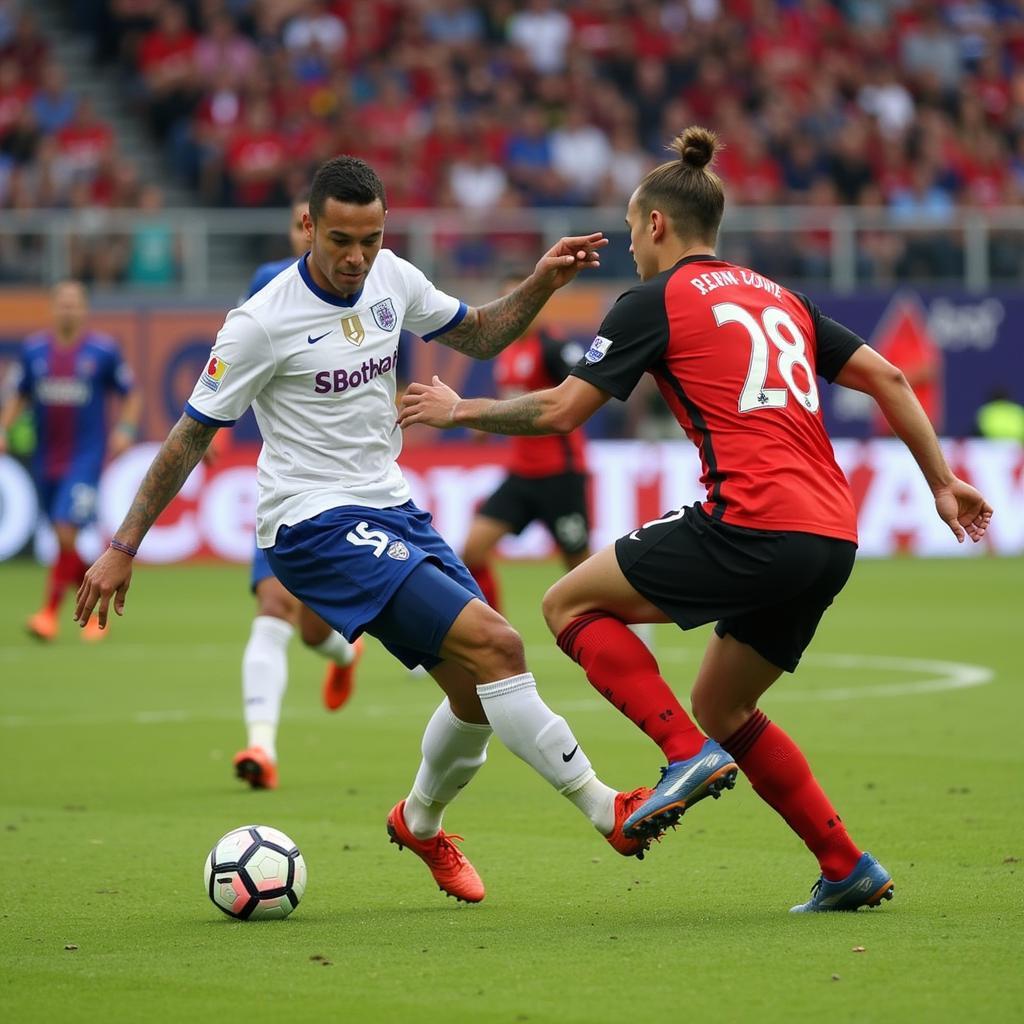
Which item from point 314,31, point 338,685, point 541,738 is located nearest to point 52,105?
point 314,31

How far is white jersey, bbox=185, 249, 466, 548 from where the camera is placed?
6293 mm

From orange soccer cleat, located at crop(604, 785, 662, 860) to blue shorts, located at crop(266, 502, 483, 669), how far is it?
2.55 ft

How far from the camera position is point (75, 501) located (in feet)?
53.6

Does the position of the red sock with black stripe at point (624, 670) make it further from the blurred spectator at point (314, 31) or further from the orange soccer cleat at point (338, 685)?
the blurred spectator at point (314, 31)

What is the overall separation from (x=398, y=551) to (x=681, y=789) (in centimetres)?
126

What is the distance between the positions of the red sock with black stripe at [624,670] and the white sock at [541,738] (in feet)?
0.59

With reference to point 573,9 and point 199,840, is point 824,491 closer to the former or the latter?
point 199,840

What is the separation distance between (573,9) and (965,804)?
71.3 ft

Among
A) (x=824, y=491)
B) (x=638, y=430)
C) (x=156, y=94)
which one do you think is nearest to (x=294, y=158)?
(x=156, y=94)

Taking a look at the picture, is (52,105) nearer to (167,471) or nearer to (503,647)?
(167,471)

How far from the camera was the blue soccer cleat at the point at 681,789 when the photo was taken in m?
5.62

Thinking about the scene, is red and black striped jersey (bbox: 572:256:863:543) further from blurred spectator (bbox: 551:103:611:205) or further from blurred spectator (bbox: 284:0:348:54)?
blurred spectator (bbox: 284:0:348:54)

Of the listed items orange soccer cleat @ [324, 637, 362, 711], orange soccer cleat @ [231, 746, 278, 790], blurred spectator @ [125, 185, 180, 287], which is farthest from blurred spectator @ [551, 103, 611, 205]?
orange soccer cleat @ [231, 746, 278, 790]

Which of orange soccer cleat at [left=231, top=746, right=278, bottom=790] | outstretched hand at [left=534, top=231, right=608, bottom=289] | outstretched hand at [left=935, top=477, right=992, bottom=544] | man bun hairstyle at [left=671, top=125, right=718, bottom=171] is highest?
man bun hairstyle at [left=671, top=125, right=718, bottom=171]
